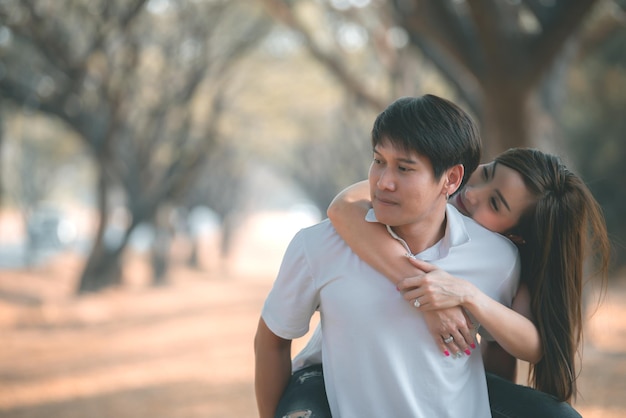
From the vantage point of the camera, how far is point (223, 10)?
1738 cm

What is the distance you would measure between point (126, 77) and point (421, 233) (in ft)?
43.7

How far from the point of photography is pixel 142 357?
31.3 feet

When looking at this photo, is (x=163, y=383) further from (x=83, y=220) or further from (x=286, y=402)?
(x=83, y=220)

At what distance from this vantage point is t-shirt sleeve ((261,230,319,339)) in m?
2.31

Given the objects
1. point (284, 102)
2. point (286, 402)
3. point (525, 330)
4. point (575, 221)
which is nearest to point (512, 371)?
point (525, 330)

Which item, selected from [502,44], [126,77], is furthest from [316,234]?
[126,77]

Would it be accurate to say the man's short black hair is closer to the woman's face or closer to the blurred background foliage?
the woman's face

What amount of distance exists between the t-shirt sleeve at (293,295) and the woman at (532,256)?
0.16 m

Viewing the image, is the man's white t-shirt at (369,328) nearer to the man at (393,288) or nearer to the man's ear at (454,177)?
the man at (393,288)

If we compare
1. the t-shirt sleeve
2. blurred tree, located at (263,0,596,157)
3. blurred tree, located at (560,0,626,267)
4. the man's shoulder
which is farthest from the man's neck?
blurred tree, located at (560,0,626,267)

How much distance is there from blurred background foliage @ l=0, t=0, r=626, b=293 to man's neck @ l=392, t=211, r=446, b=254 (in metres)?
0.70

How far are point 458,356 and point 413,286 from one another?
0.28m

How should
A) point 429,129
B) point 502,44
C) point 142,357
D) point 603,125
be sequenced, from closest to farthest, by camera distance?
point 429,129, point 502,44, point 142,357, point 603,125

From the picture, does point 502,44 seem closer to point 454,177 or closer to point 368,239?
point 454,177
